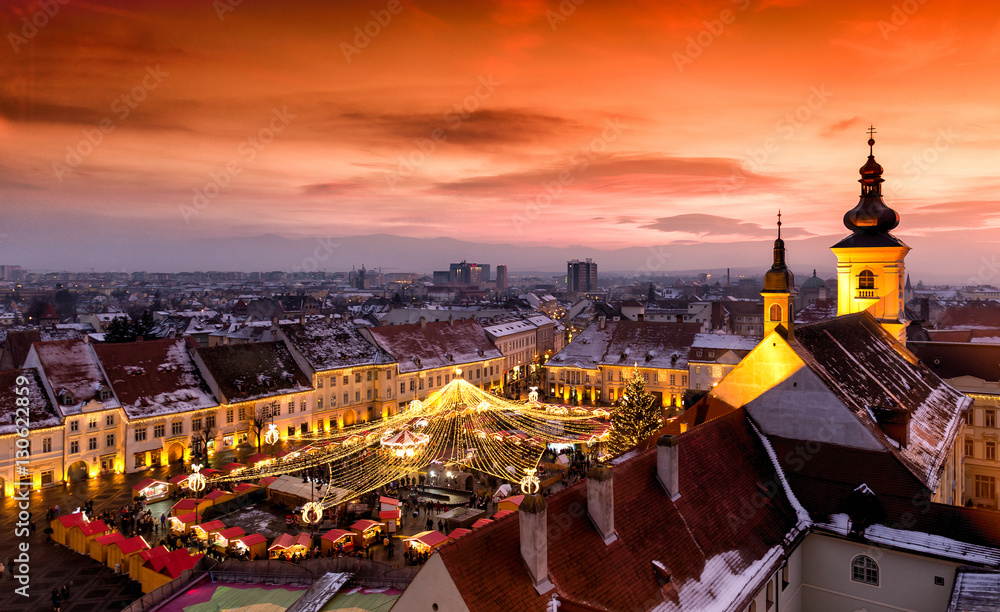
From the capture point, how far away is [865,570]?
21.6 m

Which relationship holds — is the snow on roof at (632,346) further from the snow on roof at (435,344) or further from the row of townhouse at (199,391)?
the row of townhouse at (199,391)

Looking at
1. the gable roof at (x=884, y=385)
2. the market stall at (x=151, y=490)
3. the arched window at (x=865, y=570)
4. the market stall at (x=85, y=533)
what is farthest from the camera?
the market stall at (x=151, y=490)

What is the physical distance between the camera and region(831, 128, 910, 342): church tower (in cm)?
4209

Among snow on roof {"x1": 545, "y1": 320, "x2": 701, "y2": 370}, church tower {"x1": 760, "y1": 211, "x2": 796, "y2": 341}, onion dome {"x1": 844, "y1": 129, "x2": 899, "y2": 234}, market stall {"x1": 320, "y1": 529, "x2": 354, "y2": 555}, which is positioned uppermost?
onion dome {"x1": 844, "y1": 129, "x2": 899, "y2": 234}

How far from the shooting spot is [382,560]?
32688mm

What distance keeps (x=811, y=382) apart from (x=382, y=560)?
74.7 feet

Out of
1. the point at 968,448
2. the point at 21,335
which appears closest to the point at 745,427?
the point at 968,448

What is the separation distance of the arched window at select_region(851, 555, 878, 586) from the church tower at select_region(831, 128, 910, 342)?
86.9ft

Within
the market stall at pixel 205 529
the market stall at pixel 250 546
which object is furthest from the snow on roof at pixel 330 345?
the market stall at pixel 250 546

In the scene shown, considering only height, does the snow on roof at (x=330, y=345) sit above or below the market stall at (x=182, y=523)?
above

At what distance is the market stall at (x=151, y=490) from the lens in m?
39.0

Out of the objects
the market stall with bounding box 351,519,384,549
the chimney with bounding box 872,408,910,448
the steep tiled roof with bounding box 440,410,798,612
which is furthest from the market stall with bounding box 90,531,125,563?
the chimney with bounding box 872,408,910,448

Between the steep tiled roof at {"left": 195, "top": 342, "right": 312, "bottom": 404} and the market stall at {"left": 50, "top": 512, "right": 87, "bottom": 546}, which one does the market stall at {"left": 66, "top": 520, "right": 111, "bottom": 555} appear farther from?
the steep tiled roof at {"left": 195, "top": 342, "right": 312, "bottom": 404}

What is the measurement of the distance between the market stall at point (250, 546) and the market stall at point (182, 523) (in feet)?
13.6
